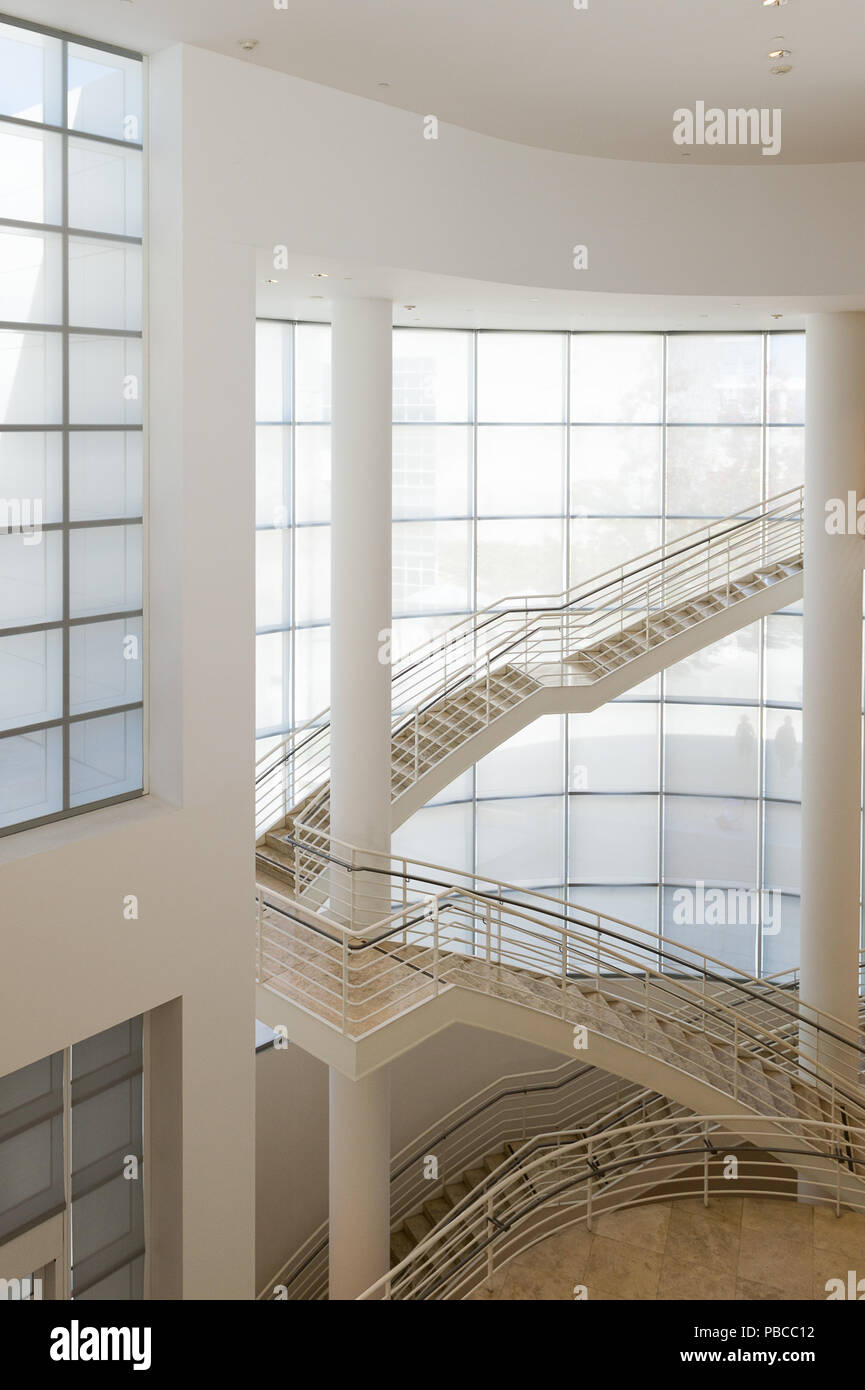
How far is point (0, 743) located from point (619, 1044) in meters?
6.29

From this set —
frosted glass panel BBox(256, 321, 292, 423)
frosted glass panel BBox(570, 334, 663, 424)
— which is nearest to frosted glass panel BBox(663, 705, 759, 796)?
frosted glass panel BBox(570, 334, 663, 424)

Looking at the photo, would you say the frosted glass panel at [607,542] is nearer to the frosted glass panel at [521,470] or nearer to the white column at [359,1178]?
the frosted glass panel at [521,470]

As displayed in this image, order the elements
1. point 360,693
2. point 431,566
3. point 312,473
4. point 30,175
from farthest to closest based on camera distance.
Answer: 1. point 431,566
2. point 312,473
3. point 360,693
4. point 30,175

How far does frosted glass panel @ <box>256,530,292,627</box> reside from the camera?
46.3 feet

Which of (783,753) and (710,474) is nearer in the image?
(710,474)

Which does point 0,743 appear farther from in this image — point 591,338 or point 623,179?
point 591,338

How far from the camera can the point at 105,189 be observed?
6938 mm

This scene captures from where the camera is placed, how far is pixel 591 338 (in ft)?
51.7

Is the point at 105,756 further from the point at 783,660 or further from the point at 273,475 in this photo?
the point at 783,660

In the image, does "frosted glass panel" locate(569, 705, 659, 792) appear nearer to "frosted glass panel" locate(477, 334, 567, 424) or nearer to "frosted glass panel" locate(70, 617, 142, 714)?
"frosted glass panel" locate(477, 334, 567, 424)

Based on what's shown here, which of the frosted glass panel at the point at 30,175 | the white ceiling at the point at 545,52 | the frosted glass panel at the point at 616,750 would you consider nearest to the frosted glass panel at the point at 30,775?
the frosted glass panel at the point at 30,175

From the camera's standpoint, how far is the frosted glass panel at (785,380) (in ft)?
A: 51.6

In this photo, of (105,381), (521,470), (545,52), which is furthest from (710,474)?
(105,381)

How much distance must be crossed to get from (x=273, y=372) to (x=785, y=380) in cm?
632
